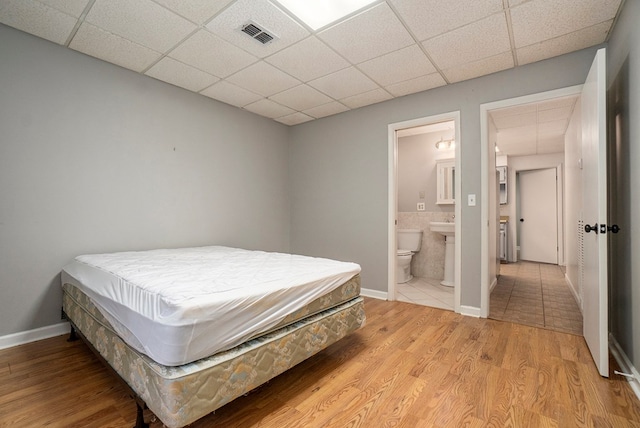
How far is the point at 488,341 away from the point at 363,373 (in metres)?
1.17

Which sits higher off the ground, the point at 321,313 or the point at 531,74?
the point at 531,74

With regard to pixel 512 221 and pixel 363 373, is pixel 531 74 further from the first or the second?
pixel 512 221

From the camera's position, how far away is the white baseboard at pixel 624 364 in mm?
1622

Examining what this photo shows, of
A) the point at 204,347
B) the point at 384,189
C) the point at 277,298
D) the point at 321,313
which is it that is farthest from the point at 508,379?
the point at 384,189

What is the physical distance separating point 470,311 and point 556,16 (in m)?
2.53

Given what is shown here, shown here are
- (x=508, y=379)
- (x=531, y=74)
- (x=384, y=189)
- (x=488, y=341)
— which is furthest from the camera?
(x=384, y=189)

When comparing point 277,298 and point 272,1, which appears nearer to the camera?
point 277,298

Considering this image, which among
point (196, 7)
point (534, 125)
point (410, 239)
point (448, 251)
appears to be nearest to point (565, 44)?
point (534, 125)

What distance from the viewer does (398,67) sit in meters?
2.70

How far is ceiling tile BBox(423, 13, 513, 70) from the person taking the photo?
83.1 inches

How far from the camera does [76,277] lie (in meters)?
2.06

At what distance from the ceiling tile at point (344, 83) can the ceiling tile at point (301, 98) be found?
113 millimetres

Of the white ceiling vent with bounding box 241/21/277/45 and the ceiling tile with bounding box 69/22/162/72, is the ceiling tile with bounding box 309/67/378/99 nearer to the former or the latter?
the white ceiling vent with bounding box 241/21/277/45

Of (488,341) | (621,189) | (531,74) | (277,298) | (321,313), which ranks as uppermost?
(531,74)
